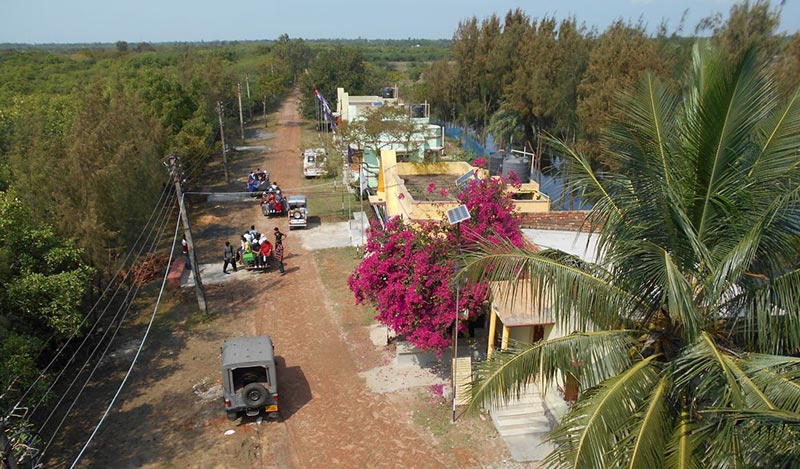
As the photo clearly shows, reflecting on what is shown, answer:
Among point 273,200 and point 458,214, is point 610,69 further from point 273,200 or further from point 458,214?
point 273,200

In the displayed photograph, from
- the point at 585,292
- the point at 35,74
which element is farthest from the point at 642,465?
the point at 35,74

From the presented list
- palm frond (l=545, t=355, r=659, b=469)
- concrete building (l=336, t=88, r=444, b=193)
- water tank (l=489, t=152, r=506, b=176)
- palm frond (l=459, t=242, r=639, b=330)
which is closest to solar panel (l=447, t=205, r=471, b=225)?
palm frond (l=459, t=242, r=639, b=330)

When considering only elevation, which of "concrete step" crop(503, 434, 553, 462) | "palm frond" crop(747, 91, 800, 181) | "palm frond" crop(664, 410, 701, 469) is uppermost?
"palm frond" crop(747, 91, 800, 181)

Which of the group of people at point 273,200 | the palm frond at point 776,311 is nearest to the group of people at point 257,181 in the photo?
the group of people at point 273,200

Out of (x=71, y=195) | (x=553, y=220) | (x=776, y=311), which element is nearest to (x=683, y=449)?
(x=776, y=311)

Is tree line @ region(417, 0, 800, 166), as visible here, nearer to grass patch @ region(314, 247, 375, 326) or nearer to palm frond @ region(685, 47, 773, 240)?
palm frond @ region(685, 47, 773, 240)

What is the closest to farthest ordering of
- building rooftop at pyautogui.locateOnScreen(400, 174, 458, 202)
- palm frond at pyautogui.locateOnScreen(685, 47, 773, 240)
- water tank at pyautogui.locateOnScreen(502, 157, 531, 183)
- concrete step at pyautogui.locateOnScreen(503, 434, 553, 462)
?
1. palm frond at pyautogui.locateOnScreen(685, 47, 773, 240)
2. concrete step at pyautogui.locateOnScreen(503, 434, 553, 462)
3. building rooftop at pyautogui.locateOnScreen(400, 174, 458, 202)
4. water tank at pyautogui.locateOnScreen(502, 157, 531, 183)

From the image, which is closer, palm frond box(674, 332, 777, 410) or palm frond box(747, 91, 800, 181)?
palm frond box(674, 332, 777, 410)
